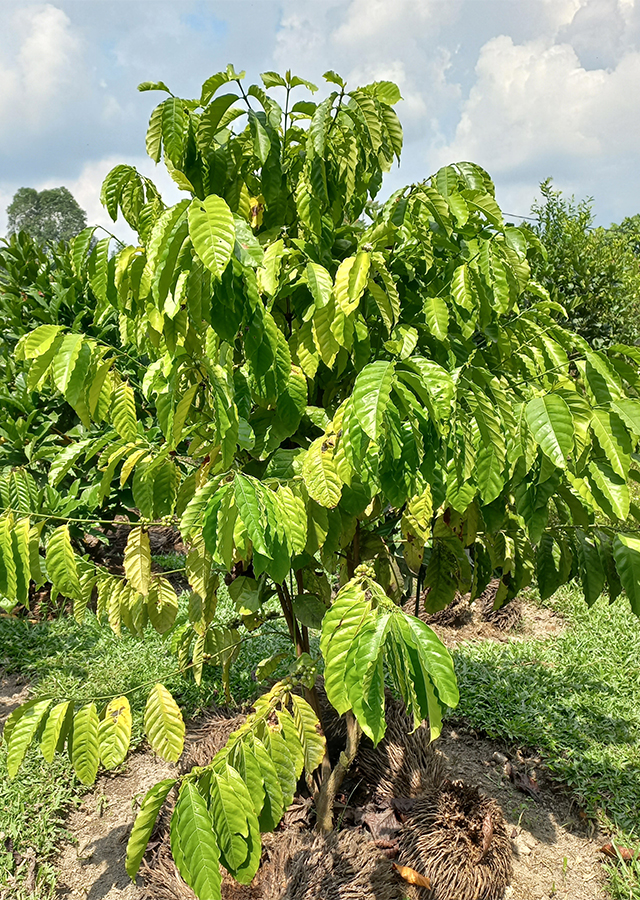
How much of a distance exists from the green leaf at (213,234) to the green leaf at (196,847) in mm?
1051

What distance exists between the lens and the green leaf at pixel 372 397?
1.08 m

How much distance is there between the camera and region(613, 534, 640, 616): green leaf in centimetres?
150

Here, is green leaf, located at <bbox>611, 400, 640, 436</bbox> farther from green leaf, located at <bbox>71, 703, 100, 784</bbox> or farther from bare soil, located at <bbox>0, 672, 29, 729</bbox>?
bare soil, located at <bbox>0, 672, 29, 729</bbox>

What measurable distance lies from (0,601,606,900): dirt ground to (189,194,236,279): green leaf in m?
2.24

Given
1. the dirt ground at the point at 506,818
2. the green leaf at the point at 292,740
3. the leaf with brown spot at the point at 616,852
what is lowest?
the leaf with brown spot at the point at 616,852

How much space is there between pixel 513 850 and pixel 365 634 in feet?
5.99

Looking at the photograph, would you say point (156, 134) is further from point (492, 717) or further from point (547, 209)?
point (547, 209)

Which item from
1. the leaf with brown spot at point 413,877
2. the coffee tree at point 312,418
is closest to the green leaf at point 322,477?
the coffee tree at point 312,418

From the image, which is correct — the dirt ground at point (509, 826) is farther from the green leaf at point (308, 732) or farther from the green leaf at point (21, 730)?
the green leaf at point (21, 730)

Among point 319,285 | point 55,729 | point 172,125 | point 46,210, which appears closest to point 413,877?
point 55,729

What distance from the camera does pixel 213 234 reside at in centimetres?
105

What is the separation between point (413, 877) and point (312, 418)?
153 centimetres

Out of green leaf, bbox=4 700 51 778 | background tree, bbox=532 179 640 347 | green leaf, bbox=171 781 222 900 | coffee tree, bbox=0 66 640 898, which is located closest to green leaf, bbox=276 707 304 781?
coffee tree, bbox=0 66 640 898

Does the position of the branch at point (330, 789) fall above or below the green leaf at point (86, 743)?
below
